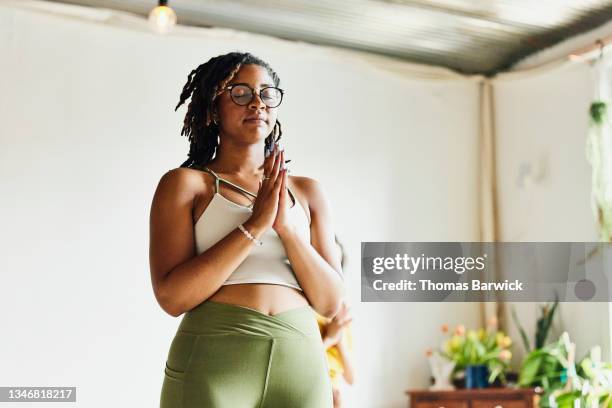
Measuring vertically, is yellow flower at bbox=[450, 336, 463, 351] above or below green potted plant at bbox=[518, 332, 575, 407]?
above

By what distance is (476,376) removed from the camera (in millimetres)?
3441

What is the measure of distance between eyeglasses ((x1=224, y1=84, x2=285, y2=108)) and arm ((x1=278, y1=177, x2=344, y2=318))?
16 cm

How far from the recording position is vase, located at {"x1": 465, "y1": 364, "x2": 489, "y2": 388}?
3.43 m

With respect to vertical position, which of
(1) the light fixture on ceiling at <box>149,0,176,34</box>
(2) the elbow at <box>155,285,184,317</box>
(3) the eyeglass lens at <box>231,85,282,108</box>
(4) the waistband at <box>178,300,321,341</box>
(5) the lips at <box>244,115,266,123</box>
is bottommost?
(4) the waistband at <box>178,300,321,341</box>

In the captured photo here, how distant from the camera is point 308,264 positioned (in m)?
1.14

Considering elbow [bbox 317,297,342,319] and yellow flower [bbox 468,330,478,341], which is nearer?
elbow [bbox 317,297,342,319]

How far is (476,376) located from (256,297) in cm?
256

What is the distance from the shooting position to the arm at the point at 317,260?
44.8 inches

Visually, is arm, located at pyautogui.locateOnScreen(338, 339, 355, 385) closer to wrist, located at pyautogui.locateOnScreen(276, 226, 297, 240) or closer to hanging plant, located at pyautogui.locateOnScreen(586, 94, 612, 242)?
hanging plant, located at pyautogui.locateOnScreen(586, 94, 612, 242)

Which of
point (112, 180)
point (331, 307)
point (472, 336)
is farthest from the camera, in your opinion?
point (472, 336)

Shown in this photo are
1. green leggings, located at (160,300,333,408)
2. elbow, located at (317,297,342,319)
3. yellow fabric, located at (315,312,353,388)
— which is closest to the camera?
green leggings, located at (160,300,333,408)

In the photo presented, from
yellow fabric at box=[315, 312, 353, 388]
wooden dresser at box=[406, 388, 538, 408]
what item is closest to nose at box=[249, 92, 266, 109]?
yellow fabric at box=[315, 312, 353, 388]

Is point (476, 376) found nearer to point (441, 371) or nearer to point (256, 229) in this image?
point (441, 371)

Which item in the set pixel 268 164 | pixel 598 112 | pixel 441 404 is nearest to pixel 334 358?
pixel 441 404
